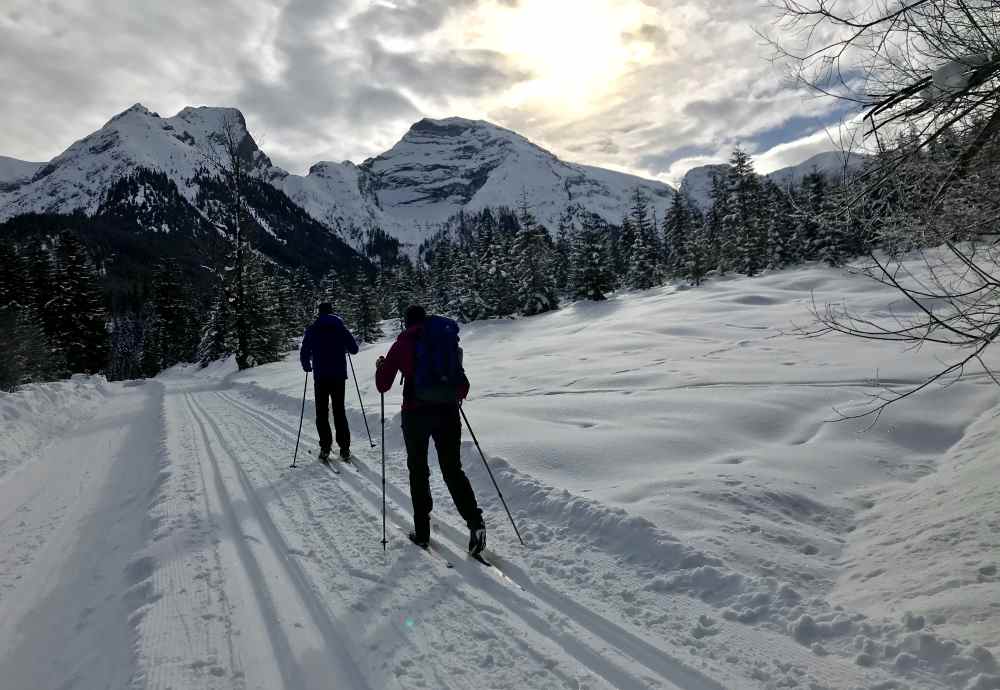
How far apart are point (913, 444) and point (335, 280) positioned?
7485 centimetres

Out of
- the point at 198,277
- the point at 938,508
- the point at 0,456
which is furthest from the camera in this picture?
the point at 198,277

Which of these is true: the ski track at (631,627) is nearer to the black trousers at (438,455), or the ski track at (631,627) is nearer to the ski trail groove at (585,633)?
the ski trail groove at (585,633)

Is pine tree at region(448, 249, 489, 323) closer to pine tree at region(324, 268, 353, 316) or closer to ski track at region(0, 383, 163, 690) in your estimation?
pine tree at region(324, 268, 353, 316)

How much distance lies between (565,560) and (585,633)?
99 centimetres

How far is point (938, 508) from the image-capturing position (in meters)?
4.32

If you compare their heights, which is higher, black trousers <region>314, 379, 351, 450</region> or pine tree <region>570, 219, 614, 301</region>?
pine tree <region>570, 219, 614, 301</region>

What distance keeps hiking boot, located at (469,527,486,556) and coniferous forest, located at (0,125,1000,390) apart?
3559 mm

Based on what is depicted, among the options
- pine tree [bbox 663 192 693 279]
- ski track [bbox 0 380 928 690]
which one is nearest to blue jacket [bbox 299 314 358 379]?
ski track [bbox 0 380 928 690]

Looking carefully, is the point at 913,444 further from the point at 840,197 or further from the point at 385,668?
the point at 385,668

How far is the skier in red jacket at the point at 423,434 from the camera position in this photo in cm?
458

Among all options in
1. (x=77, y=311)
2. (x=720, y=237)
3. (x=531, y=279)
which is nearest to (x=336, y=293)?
(x=77, y=311)

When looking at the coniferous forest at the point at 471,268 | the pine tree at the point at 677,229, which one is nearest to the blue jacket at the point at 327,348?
the coniferous forest at the point at 471,268

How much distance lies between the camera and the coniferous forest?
12.4 feet

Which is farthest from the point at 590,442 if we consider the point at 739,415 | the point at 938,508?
the point at 938,508
